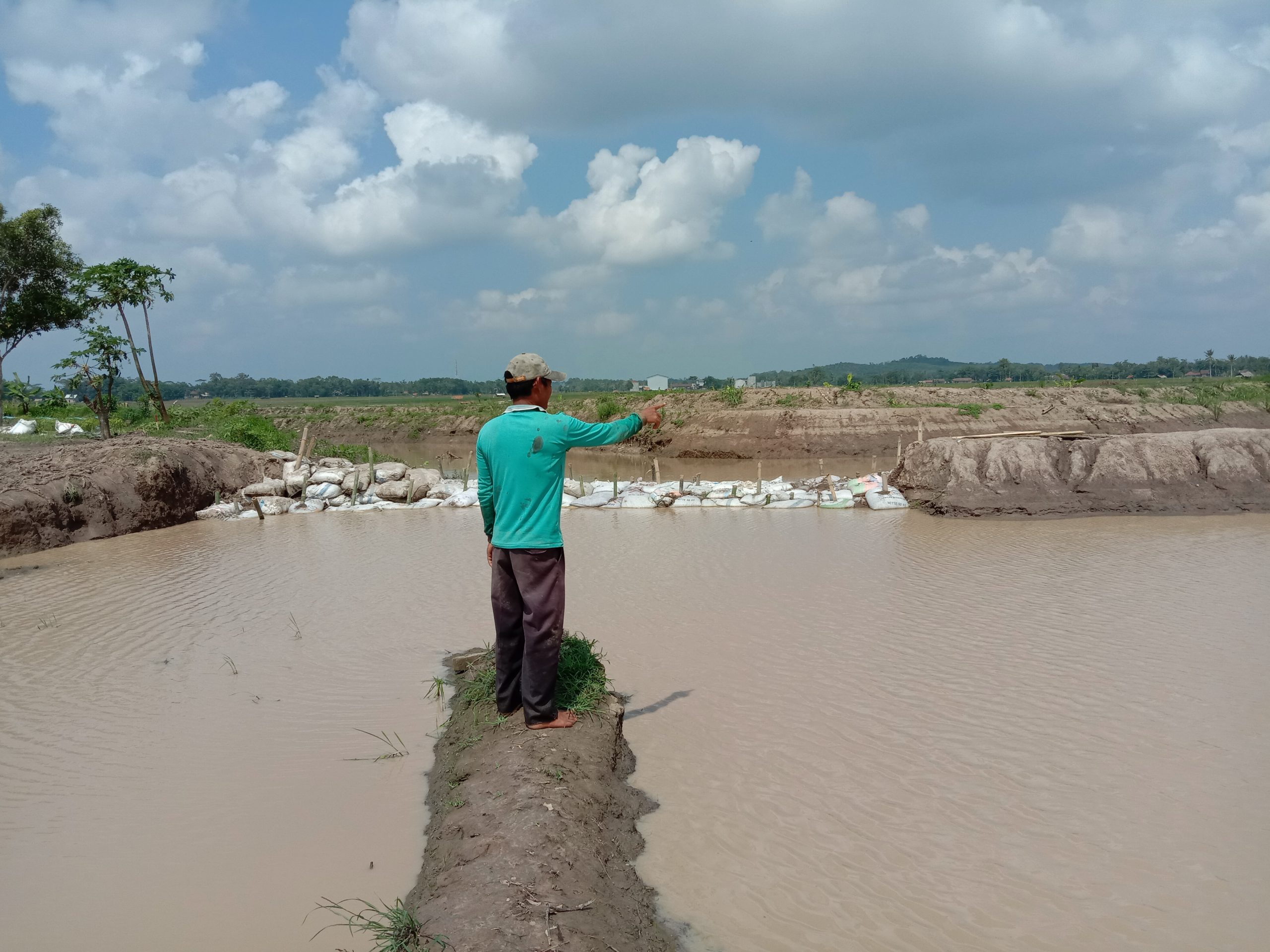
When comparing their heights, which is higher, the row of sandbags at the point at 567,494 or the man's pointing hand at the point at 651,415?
the man's pointing hand at the point at 651,415

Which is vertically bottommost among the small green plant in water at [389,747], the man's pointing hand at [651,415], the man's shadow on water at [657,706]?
the man's shadow on water at [657,706]

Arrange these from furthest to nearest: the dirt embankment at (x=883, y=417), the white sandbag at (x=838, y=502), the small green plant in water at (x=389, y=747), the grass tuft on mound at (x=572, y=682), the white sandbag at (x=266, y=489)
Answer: the dirt embankment at (x=883, y=417), the white sandbag at (x=266, y=489), the white sandbag at (x=838, y=502), the small green plant in water at (x=389, y=747), the grass tuft on mound at (x=572, y=682)

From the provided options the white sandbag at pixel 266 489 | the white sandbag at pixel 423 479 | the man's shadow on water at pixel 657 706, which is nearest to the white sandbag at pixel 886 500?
the white sandbag at pixel 423 479

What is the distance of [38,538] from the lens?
11.9 m

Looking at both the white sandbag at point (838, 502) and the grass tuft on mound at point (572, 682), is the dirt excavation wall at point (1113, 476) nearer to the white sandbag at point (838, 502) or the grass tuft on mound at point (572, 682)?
the white sandbag at point (838, 502)

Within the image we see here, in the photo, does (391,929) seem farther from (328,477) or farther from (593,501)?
(328,477)

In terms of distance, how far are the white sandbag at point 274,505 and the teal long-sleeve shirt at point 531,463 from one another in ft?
43.5

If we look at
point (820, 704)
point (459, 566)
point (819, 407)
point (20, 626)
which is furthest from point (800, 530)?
point (819, 407)

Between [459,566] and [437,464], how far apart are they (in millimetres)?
16960

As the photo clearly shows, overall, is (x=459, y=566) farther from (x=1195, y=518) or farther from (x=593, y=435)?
(x=1195, y=518)

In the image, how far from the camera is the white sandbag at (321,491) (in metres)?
16.2

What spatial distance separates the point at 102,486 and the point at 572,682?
39.6ft

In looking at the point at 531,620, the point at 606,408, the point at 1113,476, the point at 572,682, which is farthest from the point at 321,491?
the point at 606,408

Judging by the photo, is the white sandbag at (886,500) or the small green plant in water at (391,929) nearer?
the small green plant in water at (391,929)
